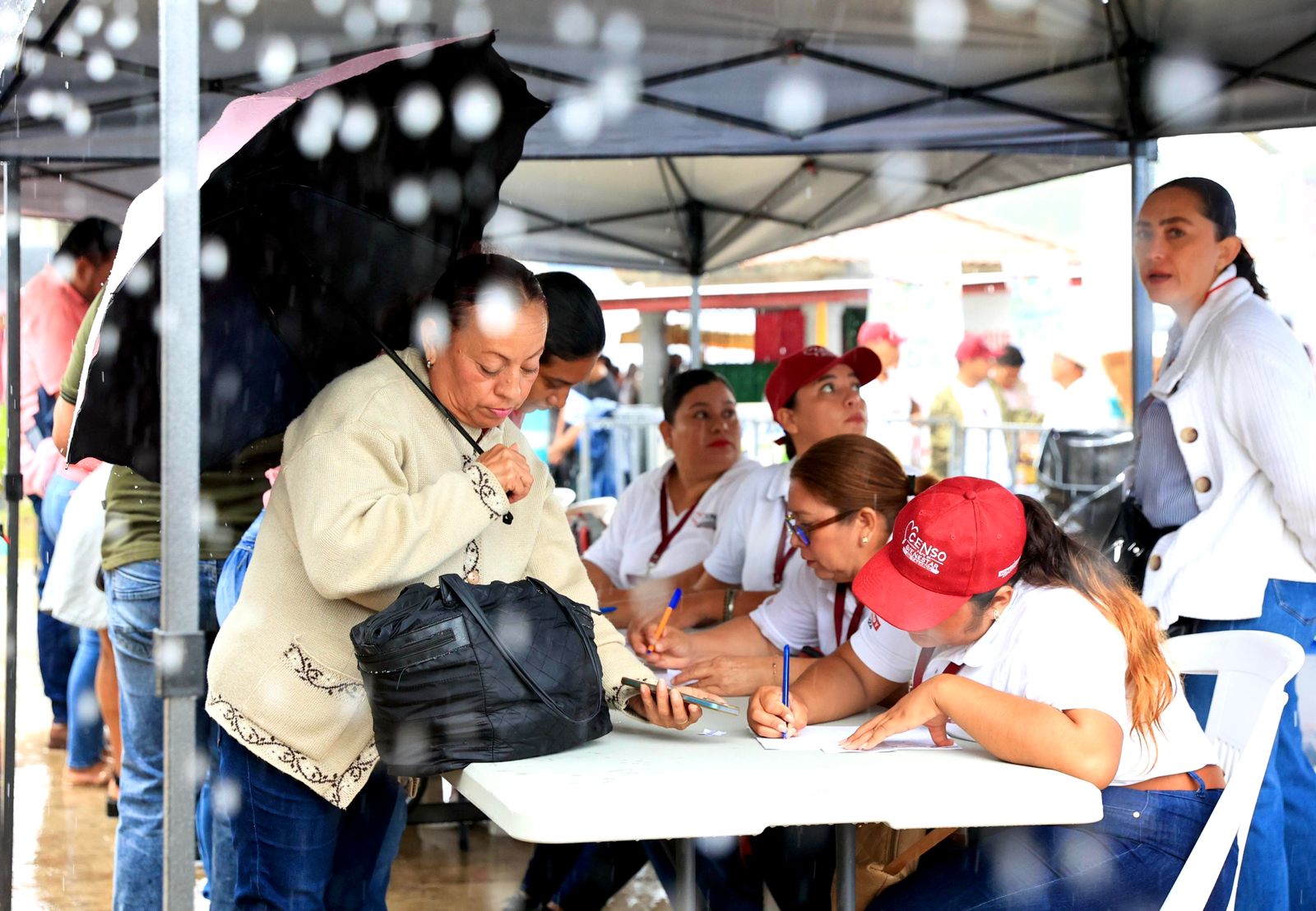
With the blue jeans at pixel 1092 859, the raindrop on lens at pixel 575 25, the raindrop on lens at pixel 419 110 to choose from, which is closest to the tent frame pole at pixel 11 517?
the raindrop on lens at pixel 419 110

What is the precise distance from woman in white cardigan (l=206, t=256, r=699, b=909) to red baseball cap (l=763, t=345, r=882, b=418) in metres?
1.50

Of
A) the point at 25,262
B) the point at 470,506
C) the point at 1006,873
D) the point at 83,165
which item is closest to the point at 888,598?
the point at 1006,873

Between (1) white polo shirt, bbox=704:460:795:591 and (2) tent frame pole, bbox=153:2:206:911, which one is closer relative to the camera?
(2) tent frame pole, bbox=153:2:206:911

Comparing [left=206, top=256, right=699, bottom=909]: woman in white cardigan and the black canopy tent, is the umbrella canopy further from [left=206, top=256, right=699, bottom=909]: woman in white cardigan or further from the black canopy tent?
the black canopy tent

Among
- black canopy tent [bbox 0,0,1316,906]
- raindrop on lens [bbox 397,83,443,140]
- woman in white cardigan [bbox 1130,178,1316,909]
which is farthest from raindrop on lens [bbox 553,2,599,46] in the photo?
woman in white cardigan [bbox 1130,178,1316,909]

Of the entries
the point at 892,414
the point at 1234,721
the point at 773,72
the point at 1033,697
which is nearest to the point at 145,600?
the point at 1033,697

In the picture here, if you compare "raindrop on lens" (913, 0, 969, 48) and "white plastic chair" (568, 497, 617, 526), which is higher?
"raindrop on lens" (913, 0, 969, 48)

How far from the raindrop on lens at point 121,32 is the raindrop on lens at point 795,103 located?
6.30ft

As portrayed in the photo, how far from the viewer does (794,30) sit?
3787 mm

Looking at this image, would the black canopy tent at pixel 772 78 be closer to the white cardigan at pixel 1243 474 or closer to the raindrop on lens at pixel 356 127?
the raindrop on lens at pixel 356 127

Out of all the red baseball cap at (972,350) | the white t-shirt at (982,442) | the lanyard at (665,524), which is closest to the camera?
the lanyard at (665,524)

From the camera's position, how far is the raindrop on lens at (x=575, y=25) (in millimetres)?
3574

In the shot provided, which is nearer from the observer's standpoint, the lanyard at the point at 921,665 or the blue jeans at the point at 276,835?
the blue jeans at the point at 276,835

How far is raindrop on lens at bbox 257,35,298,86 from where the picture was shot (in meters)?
3.66
